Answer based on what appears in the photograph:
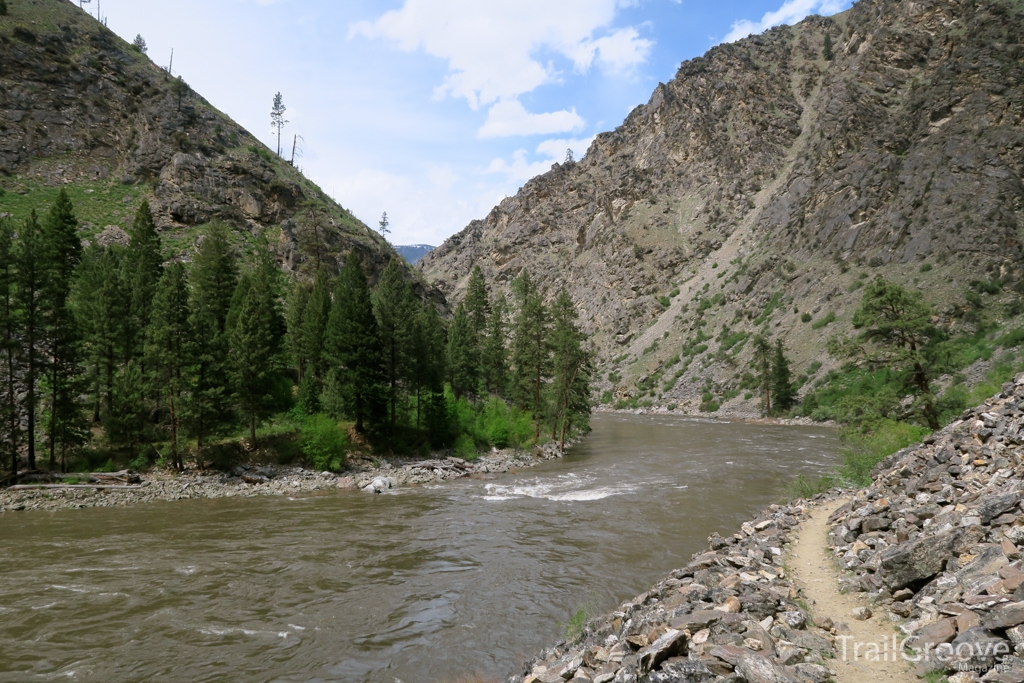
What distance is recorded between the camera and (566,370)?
130 feet

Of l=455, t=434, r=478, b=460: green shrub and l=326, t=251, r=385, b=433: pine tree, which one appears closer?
l=326, t=251, r=385, b=433: pine tree

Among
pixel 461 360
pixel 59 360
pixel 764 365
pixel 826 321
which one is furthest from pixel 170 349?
pixel 826 321

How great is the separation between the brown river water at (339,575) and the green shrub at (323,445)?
20.6 feet

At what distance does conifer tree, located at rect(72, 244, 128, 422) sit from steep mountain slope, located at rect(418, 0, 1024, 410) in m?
64.9

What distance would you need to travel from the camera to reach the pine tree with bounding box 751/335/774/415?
58.9m

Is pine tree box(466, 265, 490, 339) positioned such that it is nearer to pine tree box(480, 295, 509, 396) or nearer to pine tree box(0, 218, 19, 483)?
pine tree box(480, 295, 509, 396)

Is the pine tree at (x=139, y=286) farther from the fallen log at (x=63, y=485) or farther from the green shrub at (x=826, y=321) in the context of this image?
the green shrub at (x=826, y=321)

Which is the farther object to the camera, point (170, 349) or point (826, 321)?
point (826, 321)

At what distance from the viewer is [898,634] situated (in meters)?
6.25

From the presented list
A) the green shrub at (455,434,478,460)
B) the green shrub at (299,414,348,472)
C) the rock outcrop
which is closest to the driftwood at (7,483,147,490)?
the green shrub at (299,414,348,472)

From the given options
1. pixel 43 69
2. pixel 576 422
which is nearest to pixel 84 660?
pixel 576 422

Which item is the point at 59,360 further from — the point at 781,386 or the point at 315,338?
the point at 781,386

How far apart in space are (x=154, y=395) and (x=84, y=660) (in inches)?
887

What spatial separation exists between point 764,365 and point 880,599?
194 feet
